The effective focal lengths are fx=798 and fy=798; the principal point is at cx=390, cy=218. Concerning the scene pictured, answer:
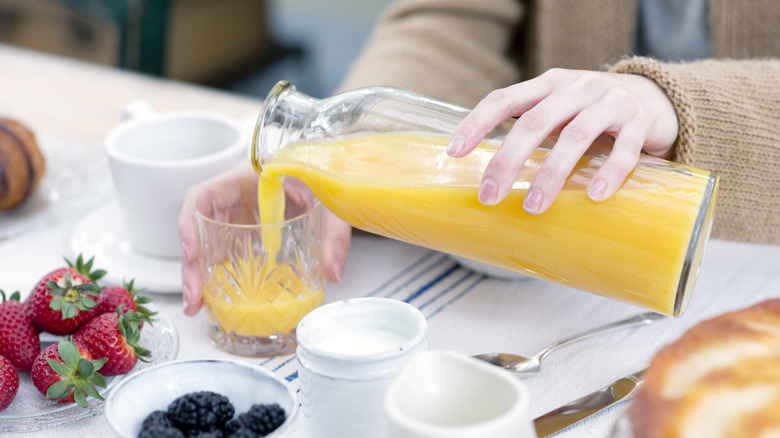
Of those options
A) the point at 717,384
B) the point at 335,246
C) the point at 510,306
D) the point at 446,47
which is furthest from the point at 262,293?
the point at 446,47

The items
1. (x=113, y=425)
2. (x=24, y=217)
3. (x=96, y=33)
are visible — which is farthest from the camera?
(x=96, y=33)

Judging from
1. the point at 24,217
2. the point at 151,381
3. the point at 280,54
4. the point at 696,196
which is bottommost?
the point at 280,54

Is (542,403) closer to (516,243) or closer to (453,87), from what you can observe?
Answer: (516,243)

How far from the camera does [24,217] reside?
846 mm

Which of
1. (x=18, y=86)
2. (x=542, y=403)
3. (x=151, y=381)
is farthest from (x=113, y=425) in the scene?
(x=18, y=86)

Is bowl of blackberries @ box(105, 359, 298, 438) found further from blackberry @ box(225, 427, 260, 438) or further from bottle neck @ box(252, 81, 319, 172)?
bottle neck @ box(252, 81, 319, 172)

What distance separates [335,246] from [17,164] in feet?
1.24

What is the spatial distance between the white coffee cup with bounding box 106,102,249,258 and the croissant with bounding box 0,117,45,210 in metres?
0.13

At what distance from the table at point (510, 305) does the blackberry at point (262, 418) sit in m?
0.11

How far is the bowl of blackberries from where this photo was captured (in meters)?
0.42

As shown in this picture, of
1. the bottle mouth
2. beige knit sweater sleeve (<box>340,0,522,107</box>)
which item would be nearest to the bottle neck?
the bottle mouth

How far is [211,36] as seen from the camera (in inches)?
84.6

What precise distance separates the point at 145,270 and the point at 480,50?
530 millimetres

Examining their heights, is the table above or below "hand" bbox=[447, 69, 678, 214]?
below
